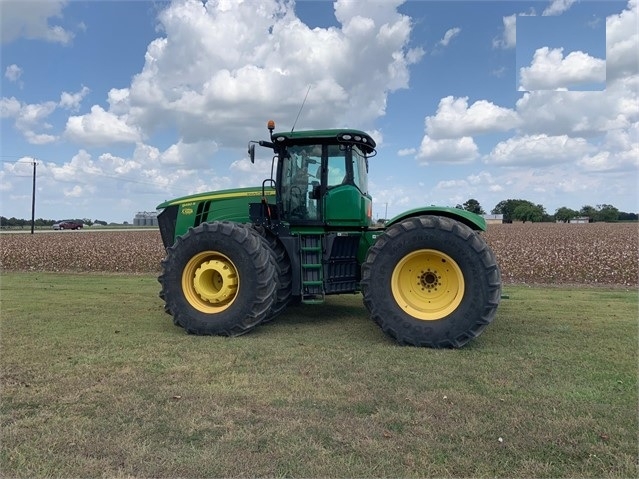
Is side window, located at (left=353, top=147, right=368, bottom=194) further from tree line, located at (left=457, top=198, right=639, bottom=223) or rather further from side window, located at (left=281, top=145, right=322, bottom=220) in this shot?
tree line, located at (left=457, top=198, right=639, bottom=223)

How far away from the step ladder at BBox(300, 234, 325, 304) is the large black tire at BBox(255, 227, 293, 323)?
0.25 m

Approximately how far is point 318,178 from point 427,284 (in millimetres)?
2126

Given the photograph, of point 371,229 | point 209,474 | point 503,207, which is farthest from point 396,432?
point 503,207

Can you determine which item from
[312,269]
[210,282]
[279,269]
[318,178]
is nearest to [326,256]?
[312,269]

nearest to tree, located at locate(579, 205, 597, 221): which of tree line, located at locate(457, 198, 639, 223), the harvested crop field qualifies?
tree line, located at locate(457, 198, 639, 223)

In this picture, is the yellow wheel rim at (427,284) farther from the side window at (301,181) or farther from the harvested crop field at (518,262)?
the harvested crop field at (518,262)

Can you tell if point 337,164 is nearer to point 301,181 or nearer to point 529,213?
point 301,181

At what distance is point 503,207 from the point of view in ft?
349

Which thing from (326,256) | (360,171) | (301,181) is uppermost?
(360,171)

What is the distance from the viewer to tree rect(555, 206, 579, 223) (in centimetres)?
9569

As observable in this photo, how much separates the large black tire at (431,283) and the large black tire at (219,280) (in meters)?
1.40

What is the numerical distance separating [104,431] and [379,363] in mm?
2657

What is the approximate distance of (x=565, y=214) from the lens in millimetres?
97250

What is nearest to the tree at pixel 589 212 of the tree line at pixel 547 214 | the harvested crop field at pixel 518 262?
the tree line at pixel 547 214
